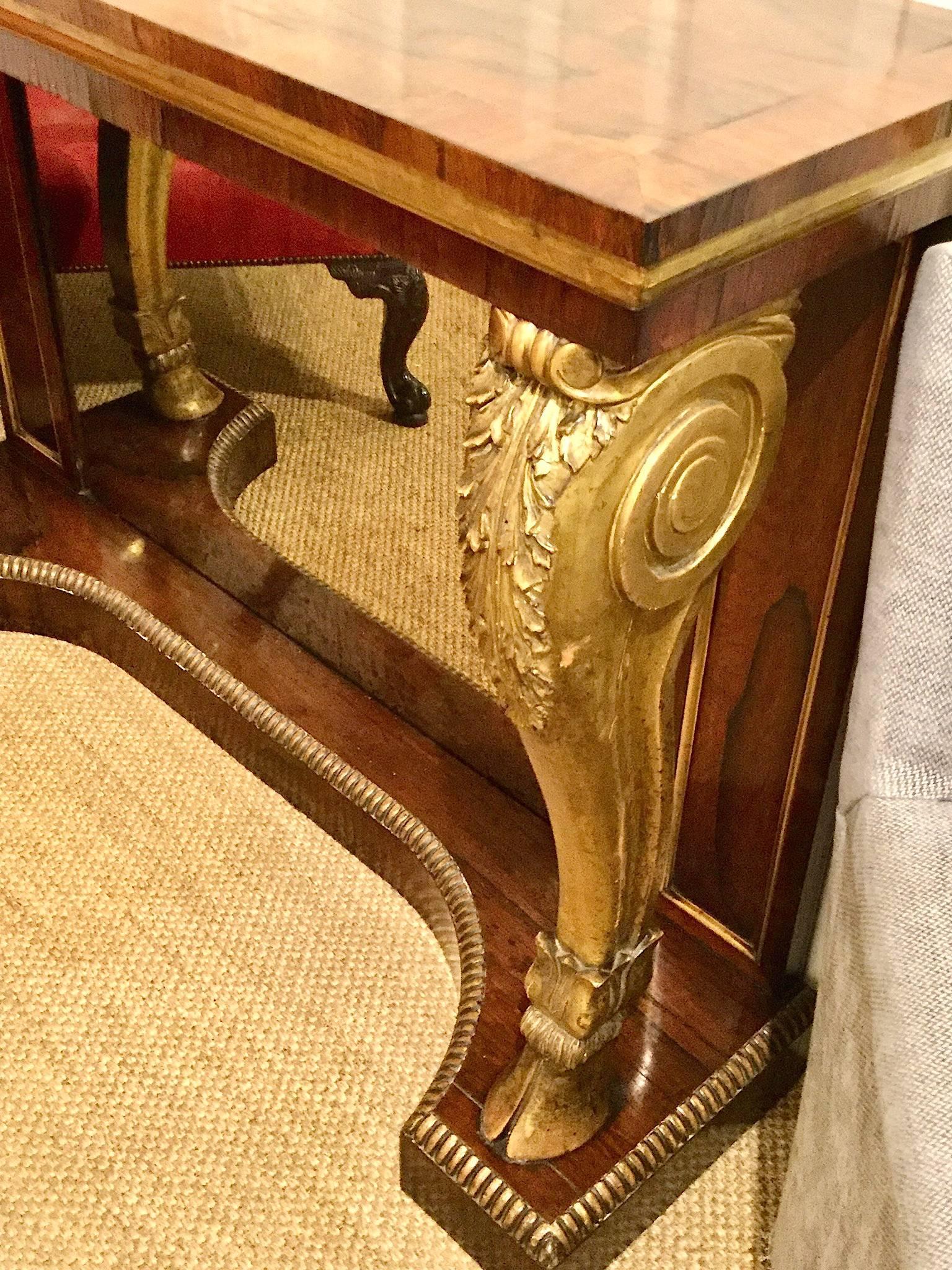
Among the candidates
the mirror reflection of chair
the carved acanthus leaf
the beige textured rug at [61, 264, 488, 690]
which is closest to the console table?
the carved acanthus leaf

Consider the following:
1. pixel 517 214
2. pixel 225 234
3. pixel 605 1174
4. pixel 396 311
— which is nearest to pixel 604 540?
pixel 517 214

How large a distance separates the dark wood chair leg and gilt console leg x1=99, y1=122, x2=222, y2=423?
18 cm

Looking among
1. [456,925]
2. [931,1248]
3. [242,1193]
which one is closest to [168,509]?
[456,925]

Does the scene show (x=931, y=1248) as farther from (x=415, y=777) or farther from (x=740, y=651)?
(x=415, y=777)

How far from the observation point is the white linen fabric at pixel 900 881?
21.6 inches

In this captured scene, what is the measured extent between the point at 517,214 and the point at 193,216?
91 cm

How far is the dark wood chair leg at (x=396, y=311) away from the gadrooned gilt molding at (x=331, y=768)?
0.34m

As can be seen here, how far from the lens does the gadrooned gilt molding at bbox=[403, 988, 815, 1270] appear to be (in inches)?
31.8

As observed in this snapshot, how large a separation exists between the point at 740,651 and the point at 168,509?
0.74 meters

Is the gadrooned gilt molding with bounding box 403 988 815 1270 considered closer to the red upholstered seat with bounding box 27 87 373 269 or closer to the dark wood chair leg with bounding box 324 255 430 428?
the dark wood chair leg with bounding box 324 255 430 428

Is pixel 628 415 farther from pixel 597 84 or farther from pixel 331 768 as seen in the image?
pixel 331 768

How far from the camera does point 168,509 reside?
138 centimetres

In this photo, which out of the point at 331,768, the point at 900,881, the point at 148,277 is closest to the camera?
the point at 900,881

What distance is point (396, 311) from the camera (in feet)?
4.23
